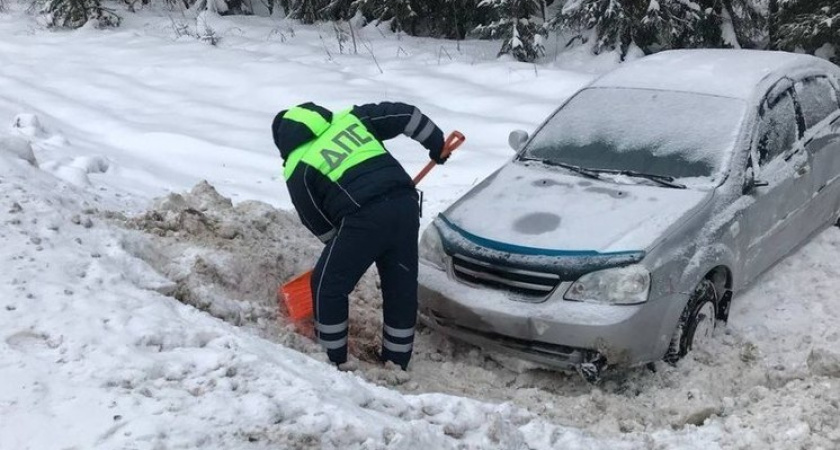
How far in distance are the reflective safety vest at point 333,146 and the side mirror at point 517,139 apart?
62.2 inches

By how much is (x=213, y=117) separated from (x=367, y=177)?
646cm

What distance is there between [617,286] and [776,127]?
1.98 metres

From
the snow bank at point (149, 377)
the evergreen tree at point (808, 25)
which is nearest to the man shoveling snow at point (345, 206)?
the snow bank at point (149, 377)

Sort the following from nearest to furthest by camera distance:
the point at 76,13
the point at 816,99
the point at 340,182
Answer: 1. the point at 340,182
2. the point at 816,99
3. the point at 76,13

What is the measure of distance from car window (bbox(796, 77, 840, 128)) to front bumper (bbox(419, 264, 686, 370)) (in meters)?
2.21

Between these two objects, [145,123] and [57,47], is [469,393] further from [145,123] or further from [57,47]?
[57,47]

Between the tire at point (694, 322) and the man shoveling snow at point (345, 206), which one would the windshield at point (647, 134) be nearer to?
the tire at point (694, 322)

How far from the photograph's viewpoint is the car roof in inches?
207

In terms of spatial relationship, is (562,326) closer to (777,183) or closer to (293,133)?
(293,133)

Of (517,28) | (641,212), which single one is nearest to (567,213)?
(641,212)

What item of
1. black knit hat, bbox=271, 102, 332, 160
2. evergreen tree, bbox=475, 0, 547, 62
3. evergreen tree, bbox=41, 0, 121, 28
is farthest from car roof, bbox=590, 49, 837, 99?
evergreen tree, bbox=41, 0, 121, 28

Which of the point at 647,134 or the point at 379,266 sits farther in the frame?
the point at 647,134

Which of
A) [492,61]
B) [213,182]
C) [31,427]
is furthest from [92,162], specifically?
[492,61]

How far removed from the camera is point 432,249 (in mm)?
4734
